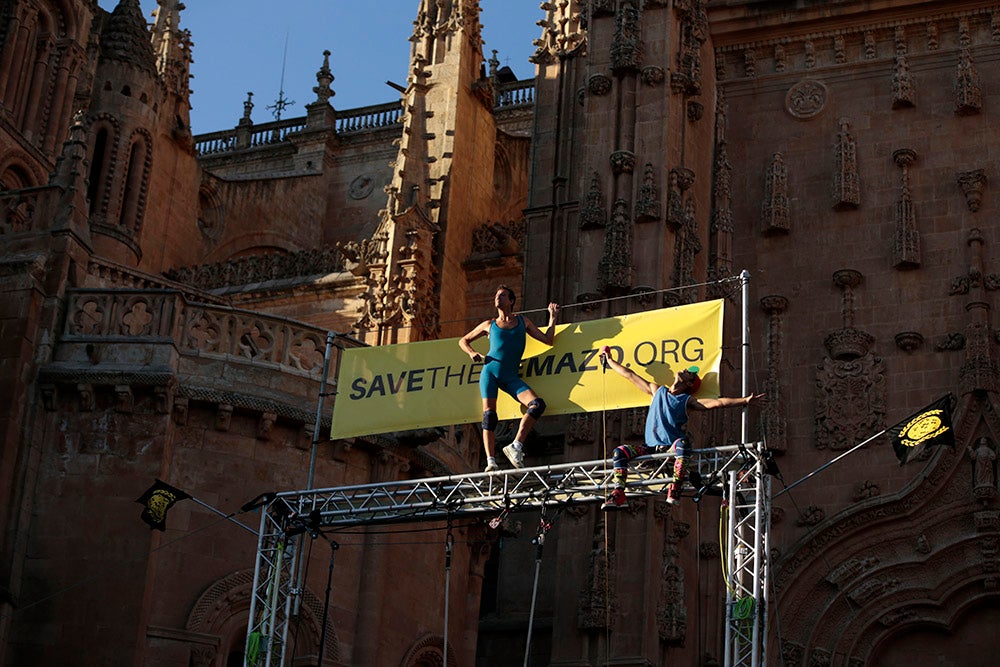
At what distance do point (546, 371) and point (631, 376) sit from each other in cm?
107

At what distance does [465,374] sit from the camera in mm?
16484

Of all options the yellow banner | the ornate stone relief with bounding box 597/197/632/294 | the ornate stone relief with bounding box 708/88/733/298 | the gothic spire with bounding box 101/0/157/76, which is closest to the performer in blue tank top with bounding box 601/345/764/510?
the yellow banner

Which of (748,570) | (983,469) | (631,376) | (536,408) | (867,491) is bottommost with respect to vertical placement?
(748,570)

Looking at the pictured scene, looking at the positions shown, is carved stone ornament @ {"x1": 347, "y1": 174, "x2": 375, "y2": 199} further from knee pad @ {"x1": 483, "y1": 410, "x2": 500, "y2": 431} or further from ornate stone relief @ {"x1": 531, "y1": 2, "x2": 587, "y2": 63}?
knee pad @ {"x1": 483, "y1": 410, "x2": 500, "y2": 431}

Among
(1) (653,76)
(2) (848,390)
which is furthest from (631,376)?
(1) (653,76)

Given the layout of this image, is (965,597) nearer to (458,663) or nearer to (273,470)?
(458,663)

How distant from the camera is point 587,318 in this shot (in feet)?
71.8

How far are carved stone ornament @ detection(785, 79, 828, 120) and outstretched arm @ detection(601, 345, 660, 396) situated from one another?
10.3 m

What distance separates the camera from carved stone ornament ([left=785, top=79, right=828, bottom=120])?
25.2 metres

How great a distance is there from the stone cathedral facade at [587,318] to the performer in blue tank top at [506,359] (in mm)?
1714

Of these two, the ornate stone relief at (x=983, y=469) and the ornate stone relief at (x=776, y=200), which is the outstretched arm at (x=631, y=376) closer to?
the ornate stone relief at (x=983, y=469)

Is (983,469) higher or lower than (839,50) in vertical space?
lower

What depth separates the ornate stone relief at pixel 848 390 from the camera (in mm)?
22609

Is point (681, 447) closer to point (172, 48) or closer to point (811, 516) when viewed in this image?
point (811, 516)
